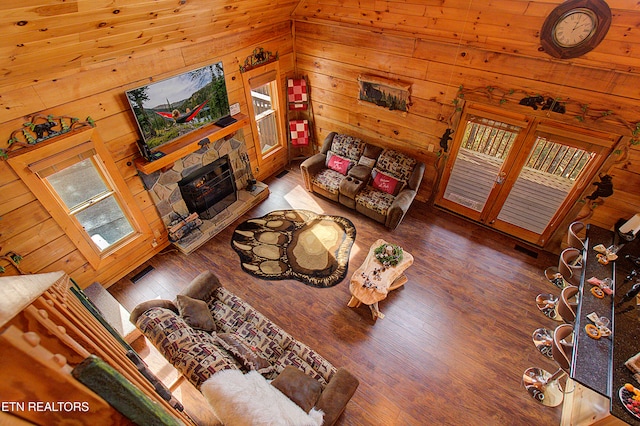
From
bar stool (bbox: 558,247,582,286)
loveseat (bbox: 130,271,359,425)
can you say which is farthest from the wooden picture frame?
loveseat (bbox: 130,271,359,425)

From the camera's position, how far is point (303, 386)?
8.60 ft

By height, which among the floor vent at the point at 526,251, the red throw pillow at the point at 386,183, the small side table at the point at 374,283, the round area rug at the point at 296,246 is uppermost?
the red throw pillow at the point at 386,183

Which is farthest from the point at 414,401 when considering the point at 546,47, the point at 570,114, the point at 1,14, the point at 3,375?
the point at 1,14

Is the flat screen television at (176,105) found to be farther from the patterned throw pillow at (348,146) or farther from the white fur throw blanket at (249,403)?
the white fur throw blanket at (249,403)

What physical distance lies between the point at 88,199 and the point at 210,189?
5.18 feet

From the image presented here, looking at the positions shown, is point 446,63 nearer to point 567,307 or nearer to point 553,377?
point 567,307

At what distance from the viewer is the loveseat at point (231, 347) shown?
2.46m

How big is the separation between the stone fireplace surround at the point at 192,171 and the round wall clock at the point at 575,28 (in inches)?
169

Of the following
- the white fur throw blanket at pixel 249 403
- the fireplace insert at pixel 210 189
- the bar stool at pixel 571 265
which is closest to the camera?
the white fur throw blanket at pixel 249 403

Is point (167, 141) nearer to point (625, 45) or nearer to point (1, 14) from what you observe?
point (1, 14)

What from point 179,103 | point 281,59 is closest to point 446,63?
point 281,59

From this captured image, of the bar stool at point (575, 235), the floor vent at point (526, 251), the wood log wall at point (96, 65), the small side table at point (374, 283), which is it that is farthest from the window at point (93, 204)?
the bar stool at point (575, 235)

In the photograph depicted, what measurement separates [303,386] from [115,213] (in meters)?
4.56

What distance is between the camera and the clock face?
2.99 meters
